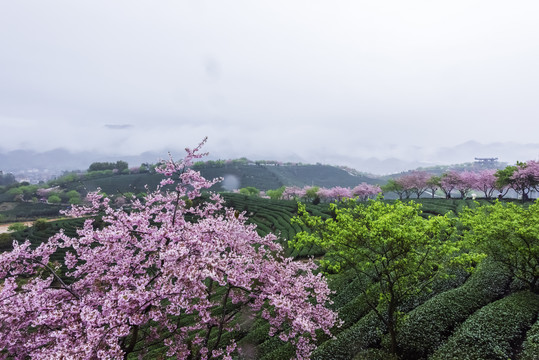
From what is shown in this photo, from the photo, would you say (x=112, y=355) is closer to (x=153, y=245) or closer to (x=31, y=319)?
(x=153, y=245)

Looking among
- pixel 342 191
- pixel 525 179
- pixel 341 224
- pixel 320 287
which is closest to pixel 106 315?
pixel 320 287

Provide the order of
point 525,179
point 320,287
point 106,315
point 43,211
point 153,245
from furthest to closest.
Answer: point 43,211, point 525,179, point 320,287, point 153,245, point 106,315

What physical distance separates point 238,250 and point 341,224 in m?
4.07

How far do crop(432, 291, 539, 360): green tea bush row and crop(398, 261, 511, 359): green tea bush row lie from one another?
0.51m

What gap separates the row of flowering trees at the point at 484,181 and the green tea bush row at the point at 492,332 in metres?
41.1

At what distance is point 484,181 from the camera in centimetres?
5262

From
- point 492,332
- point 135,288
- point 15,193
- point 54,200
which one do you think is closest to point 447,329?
point 492,332

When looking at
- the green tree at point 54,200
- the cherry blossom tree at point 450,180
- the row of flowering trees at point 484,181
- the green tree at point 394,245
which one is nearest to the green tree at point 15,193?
the green tree at point 54,200

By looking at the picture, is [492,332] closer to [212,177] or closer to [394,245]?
[394,245]

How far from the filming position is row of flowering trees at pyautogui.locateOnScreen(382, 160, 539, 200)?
40.6m

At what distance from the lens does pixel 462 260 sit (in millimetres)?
8367

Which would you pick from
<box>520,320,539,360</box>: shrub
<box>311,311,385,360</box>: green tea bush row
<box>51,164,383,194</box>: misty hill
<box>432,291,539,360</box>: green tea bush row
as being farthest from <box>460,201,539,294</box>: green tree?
<box>51,164,383,194</box>: misty hill

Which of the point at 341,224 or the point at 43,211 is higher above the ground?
the point at 341,224

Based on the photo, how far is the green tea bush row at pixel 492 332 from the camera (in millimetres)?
9250
